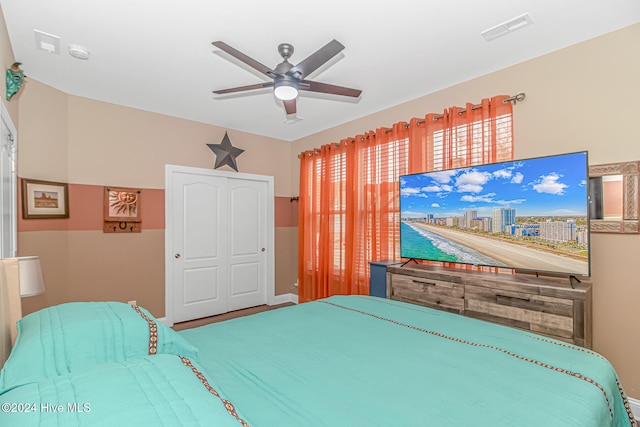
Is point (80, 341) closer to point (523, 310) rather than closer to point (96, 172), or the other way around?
point (523, 310)

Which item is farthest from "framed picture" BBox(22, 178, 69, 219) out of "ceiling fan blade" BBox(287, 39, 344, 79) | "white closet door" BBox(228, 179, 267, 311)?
"ceiling fan blade" BBox(287, 39, 344, 79)

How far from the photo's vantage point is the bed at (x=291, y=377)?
80 centimetres

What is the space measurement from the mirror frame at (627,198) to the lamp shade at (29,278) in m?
3.56

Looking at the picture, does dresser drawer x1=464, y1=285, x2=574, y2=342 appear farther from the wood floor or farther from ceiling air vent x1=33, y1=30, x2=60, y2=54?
ceiling air vent x1=33, y1=30, x2=60, y2=54

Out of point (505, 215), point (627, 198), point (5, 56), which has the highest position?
point (5, 56)

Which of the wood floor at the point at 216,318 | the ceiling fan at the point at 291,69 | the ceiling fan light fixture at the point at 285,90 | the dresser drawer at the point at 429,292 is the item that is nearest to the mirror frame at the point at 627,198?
the dresser drawer at the point at 429,292

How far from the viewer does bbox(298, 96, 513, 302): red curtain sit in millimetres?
2967

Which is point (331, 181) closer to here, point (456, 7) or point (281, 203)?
point (281, 203)

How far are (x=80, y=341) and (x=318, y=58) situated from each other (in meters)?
1.94

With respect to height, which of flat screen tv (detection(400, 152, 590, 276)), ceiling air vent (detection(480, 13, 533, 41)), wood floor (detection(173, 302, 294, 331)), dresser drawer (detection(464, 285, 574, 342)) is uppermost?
ceiling air vent (detection(480, 13, 533, 41))

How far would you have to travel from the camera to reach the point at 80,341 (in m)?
1.15

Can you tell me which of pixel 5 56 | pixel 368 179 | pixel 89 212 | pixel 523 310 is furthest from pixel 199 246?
pixel 523 310

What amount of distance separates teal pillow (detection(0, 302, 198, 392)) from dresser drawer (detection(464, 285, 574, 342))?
83.6 inches

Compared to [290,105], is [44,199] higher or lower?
lower
